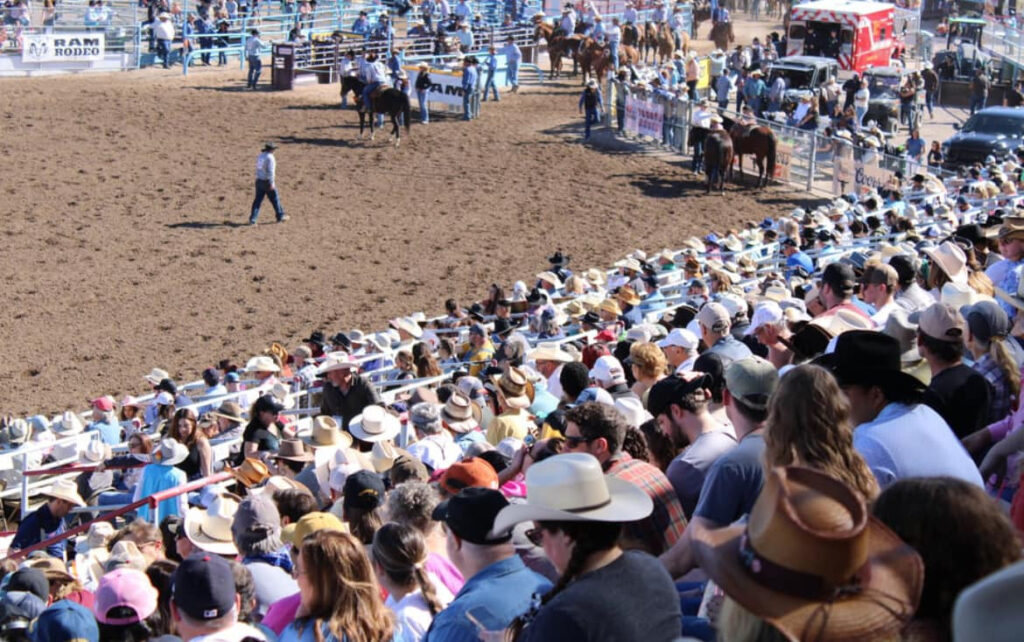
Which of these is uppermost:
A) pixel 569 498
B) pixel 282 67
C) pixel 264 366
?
pixel 282 67

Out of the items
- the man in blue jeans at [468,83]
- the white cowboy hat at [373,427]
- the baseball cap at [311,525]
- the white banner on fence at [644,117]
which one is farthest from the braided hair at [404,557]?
the man in blue jeans at [468,83]

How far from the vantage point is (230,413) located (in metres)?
10.9

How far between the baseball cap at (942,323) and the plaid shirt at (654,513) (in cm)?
176

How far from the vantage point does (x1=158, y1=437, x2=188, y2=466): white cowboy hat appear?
9.16 meters

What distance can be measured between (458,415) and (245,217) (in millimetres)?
14344

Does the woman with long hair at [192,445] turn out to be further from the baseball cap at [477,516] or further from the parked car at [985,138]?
the parked car at [985,138]

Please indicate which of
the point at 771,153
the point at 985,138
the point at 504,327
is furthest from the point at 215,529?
the point at 985,138

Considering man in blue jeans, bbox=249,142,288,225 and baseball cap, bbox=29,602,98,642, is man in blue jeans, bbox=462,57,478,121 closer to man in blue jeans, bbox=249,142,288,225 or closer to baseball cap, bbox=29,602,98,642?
man in blue jeans, bbox=249,142,288,225

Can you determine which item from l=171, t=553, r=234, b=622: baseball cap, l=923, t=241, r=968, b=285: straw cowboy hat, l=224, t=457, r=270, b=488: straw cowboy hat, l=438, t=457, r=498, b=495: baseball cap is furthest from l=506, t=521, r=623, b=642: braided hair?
l=923, t=241, r=968, b=285: straw cowboy hat

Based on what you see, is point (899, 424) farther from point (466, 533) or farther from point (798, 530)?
point (798, 530)

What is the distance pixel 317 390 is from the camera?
1257 centimetres

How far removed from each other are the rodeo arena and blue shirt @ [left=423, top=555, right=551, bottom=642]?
13mm

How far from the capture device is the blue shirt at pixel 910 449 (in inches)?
178

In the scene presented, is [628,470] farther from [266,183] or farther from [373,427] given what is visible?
[266,183]
